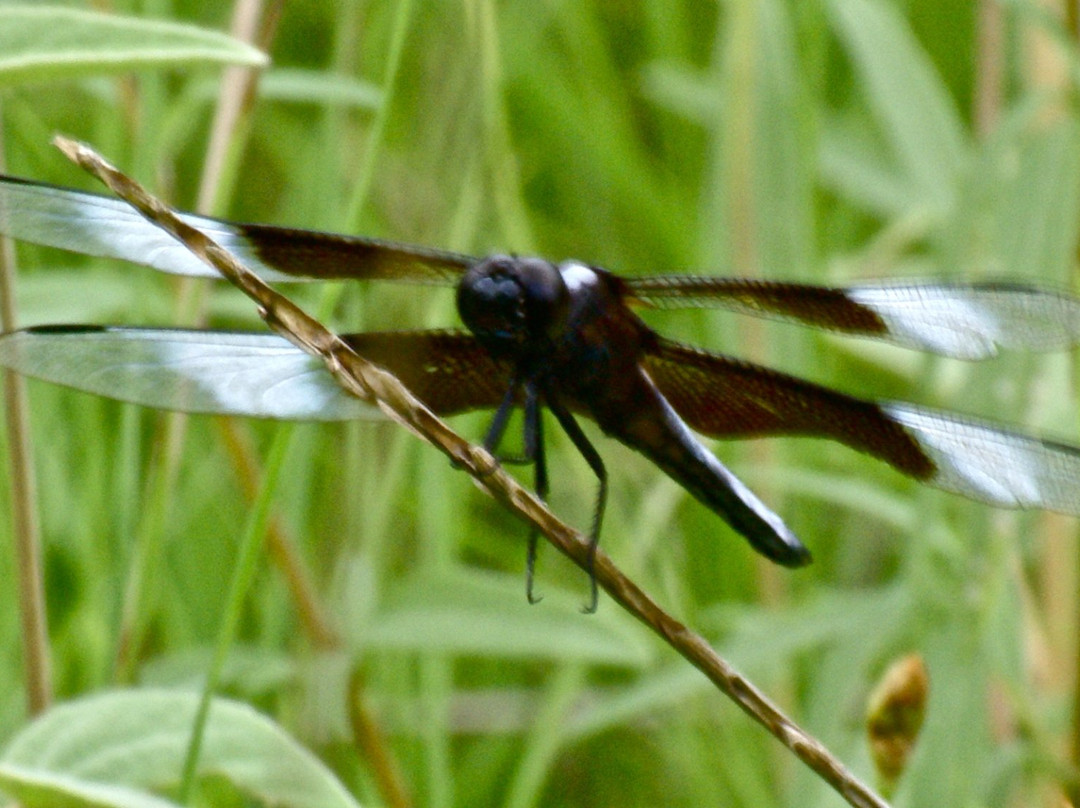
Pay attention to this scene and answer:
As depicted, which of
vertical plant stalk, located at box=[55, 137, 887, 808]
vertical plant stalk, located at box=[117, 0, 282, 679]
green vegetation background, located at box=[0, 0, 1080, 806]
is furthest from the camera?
green vegetation background, located at box=[0, 0, 1080, 806]

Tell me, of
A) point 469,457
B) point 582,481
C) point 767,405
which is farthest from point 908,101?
point 469,457

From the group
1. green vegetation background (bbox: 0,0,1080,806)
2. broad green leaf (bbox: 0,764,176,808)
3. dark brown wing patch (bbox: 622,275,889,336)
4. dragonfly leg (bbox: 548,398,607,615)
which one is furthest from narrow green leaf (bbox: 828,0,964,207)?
broad green leaf (bbox: 0,764,176,808)

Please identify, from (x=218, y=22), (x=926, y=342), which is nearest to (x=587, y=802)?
(x=926, y=342)

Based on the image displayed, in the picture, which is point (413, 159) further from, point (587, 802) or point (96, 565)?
point (587, 802)

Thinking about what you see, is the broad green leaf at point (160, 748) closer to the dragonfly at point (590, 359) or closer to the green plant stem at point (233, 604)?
the green plant stem at point (233, 604)

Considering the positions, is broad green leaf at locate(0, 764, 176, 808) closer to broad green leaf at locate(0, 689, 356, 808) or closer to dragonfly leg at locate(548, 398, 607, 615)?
broad green leaf at locate(0, 689, 356, 808)

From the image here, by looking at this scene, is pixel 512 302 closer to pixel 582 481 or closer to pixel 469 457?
pixel 469 457
